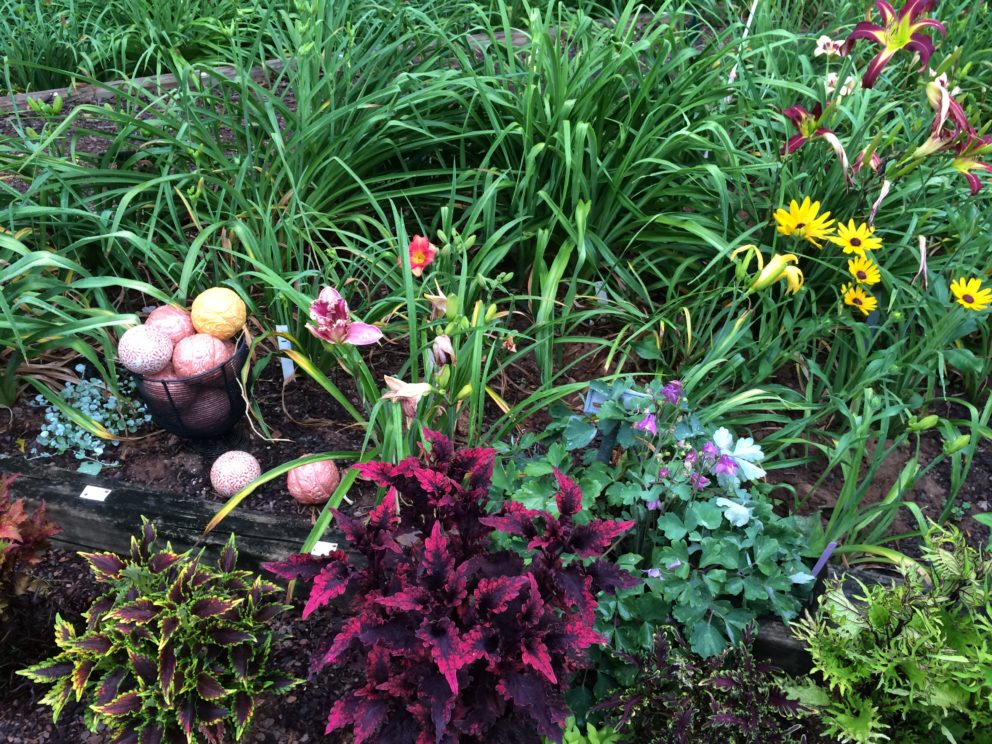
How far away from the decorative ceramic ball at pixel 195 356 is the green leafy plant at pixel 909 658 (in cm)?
143

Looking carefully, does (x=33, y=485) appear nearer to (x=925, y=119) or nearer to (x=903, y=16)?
(x=903, y=16)

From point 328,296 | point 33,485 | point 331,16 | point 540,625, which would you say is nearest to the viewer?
point 540,625

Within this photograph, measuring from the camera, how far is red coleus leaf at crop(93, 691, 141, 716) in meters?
1.32

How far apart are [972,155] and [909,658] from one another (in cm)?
117

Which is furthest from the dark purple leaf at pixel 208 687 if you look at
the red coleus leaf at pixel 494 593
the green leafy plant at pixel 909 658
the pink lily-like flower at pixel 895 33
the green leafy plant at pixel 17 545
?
the pink lily-like flower at pixel 895 33

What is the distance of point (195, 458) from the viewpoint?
195cm

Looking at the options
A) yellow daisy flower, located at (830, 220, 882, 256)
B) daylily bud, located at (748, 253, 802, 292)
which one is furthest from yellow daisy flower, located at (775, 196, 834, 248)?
daylily bud, located at (748, 253, 802, 292)

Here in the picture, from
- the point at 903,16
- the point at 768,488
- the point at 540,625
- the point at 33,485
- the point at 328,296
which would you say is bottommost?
the point at 33,485

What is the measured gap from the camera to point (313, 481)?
5.74 feet

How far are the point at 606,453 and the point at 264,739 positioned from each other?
3.07ft

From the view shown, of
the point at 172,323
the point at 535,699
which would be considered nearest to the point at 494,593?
the point at 535,699

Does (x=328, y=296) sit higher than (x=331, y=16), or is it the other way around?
(x=331, y=16)

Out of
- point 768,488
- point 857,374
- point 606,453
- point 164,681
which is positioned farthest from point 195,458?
point 857,374

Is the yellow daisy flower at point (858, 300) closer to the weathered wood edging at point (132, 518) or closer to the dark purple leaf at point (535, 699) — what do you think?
the dark purple leaf at point (535, 699)
